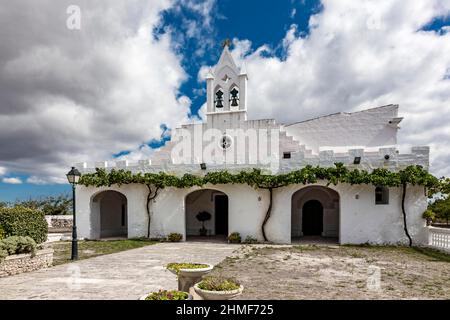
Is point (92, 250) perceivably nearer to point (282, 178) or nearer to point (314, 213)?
point (282, 178)

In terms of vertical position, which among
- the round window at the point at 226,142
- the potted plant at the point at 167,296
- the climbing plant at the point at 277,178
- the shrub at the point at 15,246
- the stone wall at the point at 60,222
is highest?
the round window at the point at 226,142

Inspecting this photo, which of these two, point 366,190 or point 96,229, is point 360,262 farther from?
point 96,229

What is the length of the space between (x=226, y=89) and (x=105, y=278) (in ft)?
43.7

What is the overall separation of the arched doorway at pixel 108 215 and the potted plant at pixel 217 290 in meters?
13.6

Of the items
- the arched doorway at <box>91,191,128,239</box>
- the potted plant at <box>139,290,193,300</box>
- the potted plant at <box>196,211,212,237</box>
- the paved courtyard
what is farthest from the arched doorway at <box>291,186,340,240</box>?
the potted plant at <box>139,290,193,300</box>

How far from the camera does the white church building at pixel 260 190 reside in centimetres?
1326

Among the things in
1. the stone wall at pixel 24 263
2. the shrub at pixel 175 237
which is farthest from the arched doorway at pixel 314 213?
the stone wall at pixel 24 263

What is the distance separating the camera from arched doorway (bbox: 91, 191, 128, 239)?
16672 mm

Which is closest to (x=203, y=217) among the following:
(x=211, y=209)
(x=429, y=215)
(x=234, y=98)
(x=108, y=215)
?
(x=211, y=209)

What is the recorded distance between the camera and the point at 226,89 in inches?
709

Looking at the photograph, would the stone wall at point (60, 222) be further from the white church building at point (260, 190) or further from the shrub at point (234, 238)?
the shrub at point (234, 238)

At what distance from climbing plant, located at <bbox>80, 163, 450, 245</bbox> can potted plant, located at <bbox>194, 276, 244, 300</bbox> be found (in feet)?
30.0
